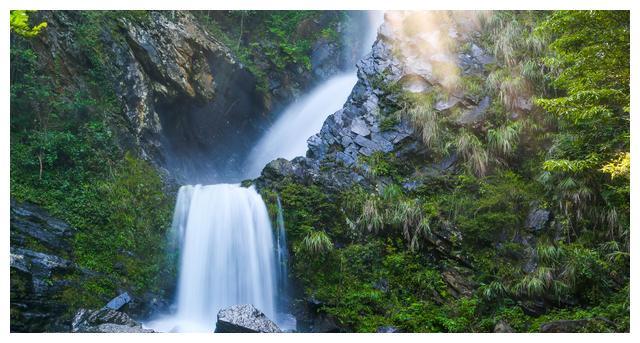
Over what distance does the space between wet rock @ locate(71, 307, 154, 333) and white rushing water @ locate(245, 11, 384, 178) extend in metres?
6.49

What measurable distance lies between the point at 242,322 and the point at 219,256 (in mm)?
2057

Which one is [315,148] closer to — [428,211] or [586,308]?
[428,211]

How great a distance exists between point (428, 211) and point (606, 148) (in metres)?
2.95

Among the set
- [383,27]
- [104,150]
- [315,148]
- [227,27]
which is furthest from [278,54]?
[104,150]

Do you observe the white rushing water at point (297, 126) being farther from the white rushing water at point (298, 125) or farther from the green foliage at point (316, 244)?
the green foliage at point (316, 244)

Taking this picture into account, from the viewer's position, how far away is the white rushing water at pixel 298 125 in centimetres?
1319

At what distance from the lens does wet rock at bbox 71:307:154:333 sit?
6.77 meters

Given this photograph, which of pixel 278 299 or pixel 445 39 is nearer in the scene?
pixel 278 299

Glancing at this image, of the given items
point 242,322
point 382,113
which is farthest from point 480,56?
point 242,322

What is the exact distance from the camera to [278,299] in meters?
8.62

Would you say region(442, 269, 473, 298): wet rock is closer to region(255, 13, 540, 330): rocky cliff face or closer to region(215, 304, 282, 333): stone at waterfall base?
region(255, 13, 540, 330): rocky cliff face

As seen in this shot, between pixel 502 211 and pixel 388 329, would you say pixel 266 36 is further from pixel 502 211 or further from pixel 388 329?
pixel 388 329

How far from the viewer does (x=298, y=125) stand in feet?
44.8

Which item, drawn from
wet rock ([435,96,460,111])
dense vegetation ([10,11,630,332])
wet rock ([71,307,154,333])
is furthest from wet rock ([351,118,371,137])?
wet rock ([71,307,154,333])
